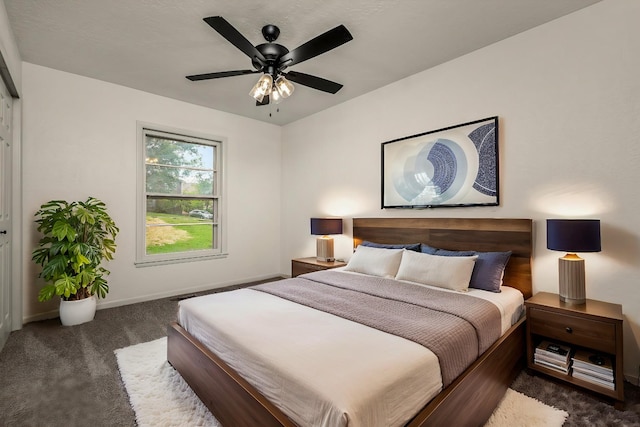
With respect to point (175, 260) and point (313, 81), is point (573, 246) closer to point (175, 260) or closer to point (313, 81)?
point (313, 81)

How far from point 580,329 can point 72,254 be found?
172 inches

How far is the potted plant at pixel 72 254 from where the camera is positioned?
2.96 metres

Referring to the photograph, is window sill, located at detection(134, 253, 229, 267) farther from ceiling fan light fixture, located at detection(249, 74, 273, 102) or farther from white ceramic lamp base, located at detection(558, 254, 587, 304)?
white ceramic lamp base, located at detection(558, 254, 587, 304)

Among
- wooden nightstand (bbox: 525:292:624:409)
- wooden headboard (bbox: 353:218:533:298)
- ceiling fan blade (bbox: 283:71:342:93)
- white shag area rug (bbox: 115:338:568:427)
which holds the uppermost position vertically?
ceiling fan blade (bbox: 283:71:342:93)

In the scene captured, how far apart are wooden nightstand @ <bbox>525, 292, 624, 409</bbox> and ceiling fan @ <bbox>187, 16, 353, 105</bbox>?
2.34m

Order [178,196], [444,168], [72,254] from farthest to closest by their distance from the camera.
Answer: [178,196] < [444,168] < [72,254]

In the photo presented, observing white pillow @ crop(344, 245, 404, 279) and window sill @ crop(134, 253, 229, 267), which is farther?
window sill @ crop(134, 253, 229, 267)

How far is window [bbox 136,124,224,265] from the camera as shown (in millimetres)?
4062

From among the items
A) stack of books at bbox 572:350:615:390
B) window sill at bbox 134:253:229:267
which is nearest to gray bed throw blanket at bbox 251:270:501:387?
stack of books at bbox 572:350:615:390

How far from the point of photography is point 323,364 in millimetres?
1312

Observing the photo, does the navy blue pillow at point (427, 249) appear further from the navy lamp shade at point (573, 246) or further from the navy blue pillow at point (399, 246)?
the navy lamp shade at point (573, 246)

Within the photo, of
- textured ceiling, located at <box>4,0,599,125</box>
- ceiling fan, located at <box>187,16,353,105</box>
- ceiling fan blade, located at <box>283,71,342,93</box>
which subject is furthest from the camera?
ceiling fan blade, located at <box>283,71,342,93</box>

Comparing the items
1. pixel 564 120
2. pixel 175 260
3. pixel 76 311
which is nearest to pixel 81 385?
pixel 76 311

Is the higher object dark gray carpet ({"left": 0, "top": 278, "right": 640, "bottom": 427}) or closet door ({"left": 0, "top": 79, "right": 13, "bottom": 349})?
closet door ({"left": 0, "top": 79, "right": 13, "bottom": 349})
